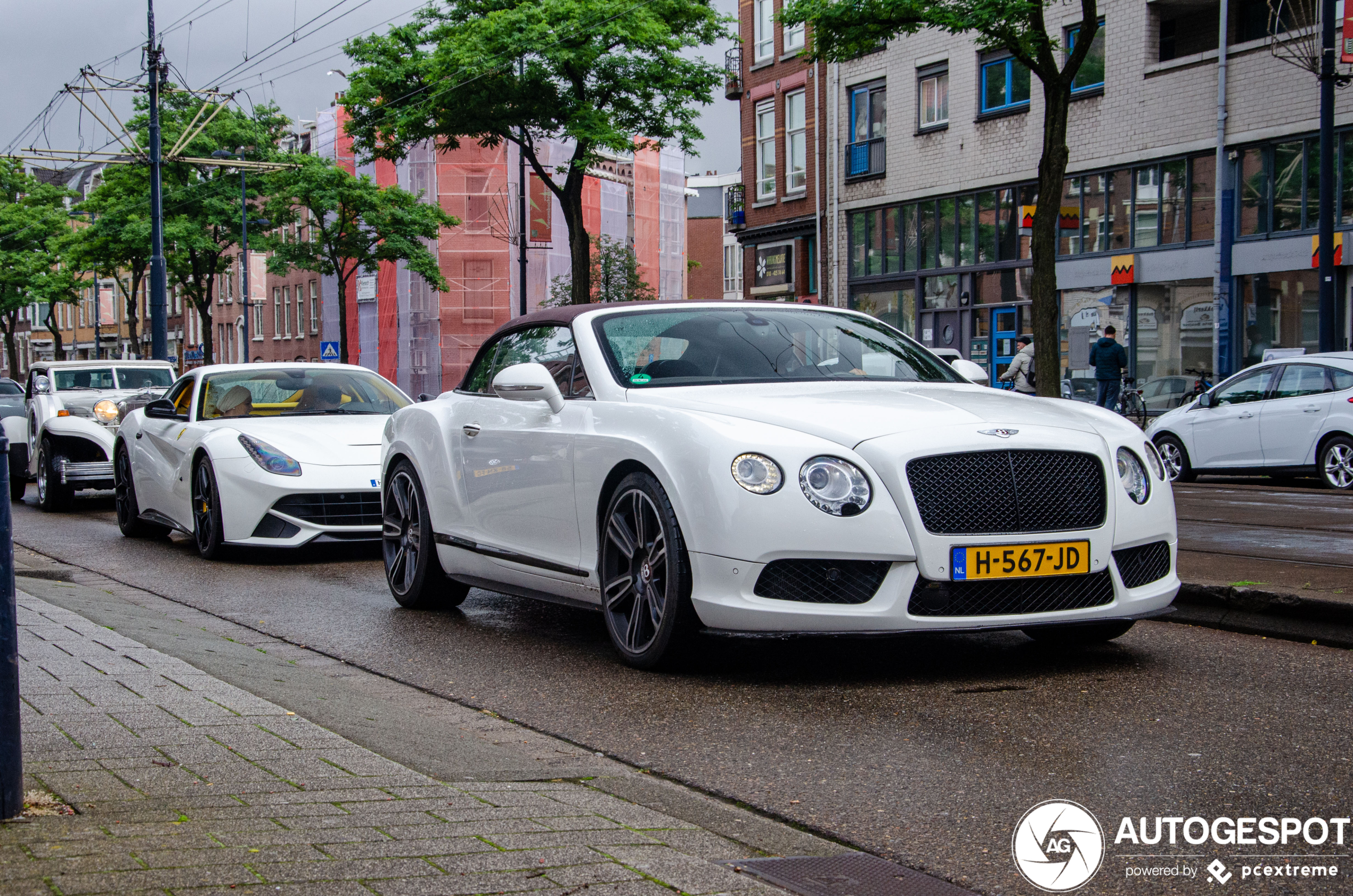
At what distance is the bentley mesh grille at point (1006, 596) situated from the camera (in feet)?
17.1

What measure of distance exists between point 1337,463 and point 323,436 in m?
10.6

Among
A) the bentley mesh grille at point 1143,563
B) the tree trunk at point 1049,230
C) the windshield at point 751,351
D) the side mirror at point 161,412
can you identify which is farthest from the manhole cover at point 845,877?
the tree trunk at point 1049,230

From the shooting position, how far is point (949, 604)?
5250 mm

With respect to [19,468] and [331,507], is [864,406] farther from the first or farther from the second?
[19,468]

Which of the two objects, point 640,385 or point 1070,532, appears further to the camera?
point 640,385

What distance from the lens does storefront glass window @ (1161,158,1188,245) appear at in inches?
1069

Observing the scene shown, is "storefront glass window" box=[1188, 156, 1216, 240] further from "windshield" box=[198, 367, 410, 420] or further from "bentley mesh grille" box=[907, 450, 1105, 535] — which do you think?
"bentley mesh grille" box=[907, 450, 1105, 535]

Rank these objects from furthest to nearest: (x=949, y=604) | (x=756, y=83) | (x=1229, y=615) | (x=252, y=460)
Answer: (x=756, y=83)
(x=252, y=460)
(x=1229, y=615)
(x=949, y=604)

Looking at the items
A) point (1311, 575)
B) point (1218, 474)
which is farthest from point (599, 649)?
point (1218, 474)

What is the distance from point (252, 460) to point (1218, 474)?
472 inches

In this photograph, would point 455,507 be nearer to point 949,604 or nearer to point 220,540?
point 949,604

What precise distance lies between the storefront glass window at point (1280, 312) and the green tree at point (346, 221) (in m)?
30.0

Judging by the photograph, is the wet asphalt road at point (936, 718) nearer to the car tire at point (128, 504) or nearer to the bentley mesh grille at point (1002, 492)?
the bentley mesh grille at point (1002, 492)

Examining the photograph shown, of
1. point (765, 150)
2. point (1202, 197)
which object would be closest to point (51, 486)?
point (1202, 197)
